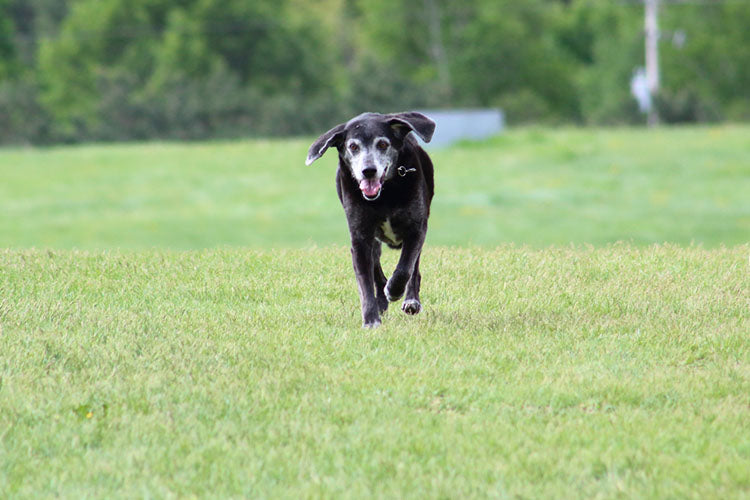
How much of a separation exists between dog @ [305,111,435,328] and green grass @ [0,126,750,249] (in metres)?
20.2

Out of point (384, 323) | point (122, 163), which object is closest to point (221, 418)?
point (384, 323)

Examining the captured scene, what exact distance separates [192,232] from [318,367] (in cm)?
2724

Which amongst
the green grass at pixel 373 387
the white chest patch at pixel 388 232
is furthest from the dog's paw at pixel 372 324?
the white chest patch at pixel 388 232

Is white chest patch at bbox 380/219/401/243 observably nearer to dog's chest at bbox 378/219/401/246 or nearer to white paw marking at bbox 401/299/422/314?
dog's chest at bbox 378/219/401/246

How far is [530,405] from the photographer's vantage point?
6453 mm

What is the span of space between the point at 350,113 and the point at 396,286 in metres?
56.0

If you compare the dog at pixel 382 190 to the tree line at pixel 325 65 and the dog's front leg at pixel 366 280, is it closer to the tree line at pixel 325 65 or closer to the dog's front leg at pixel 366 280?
the dog's front leg at pixel 366 280

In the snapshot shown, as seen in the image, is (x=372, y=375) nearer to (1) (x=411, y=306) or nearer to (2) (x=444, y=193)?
(1) (x=411, y=306)

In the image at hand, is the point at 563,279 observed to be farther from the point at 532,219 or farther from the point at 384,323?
the point at 532,219

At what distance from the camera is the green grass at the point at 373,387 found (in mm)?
5406

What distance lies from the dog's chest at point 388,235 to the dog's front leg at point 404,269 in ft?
0.53

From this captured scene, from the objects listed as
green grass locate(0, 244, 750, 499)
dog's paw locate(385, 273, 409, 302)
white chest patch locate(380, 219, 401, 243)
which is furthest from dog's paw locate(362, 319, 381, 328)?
white chest patch locate(380, 219, 401, 243)

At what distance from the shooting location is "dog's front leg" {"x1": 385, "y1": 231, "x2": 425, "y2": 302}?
836 centimetres

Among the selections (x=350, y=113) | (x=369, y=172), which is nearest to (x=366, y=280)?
(x=369, y=172)
